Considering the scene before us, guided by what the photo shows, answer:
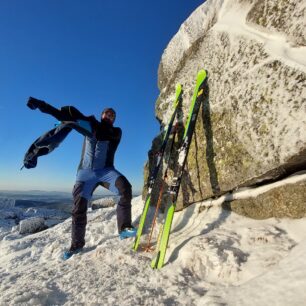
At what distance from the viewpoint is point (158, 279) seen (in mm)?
4488

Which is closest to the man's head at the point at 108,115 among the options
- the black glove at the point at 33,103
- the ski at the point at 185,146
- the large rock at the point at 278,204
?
the black glove at the point at 33,103

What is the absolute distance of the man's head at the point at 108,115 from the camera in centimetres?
772

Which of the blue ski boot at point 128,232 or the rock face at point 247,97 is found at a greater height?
the rock face at point 247,97

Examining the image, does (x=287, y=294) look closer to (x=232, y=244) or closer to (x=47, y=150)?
A: (x=232, y=244)

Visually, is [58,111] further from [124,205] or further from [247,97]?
[247,97]

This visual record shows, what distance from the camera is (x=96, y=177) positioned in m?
7.24

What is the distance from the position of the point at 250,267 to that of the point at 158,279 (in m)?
1.29

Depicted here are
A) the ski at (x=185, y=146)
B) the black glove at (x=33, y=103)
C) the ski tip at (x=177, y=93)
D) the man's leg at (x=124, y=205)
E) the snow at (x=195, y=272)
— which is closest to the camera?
the snow at (x=195, y=272)

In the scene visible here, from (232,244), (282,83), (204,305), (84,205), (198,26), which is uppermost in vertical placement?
(198,26)

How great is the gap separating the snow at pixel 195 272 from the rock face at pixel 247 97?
862 millimetres

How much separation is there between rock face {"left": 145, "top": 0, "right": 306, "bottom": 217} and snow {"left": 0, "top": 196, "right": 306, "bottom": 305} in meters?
0.86

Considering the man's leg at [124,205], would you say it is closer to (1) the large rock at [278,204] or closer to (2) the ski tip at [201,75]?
(1) the large rock at [278,204]

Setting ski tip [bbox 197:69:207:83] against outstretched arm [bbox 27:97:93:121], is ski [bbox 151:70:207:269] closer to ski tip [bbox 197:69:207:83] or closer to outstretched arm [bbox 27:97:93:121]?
ski tip [bbox 197:69:207:83]

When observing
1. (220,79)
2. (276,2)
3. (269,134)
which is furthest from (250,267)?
(276,2)
